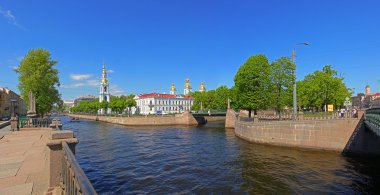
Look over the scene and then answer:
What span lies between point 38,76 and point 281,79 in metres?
39.7

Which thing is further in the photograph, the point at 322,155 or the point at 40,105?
the point at 40,105

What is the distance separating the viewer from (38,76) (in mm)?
39281

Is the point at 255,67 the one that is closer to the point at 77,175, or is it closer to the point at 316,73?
the point at 316,73

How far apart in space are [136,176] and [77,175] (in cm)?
1269

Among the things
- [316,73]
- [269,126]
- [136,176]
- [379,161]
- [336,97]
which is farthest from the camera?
[316,73]

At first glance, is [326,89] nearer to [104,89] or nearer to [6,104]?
[6,104]

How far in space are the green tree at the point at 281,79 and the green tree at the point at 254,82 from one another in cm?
292

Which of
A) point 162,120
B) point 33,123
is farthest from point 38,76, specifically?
point 162,120

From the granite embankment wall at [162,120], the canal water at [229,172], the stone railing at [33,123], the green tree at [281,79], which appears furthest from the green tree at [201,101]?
the stone railing at [33,123]

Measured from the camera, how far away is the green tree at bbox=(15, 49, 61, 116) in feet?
130

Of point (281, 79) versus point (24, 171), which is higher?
point (281, 79)

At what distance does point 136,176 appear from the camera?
1474cm

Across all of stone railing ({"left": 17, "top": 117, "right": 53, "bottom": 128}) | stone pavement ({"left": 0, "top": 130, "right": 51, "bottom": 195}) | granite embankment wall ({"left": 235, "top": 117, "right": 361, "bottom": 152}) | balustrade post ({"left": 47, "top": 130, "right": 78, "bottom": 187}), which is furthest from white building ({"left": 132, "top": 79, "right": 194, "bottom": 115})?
balustrade post ({"left": 47, "top": 130, "right": 78, "bottom": 187})

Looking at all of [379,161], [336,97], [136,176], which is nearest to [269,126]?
[379,161]
